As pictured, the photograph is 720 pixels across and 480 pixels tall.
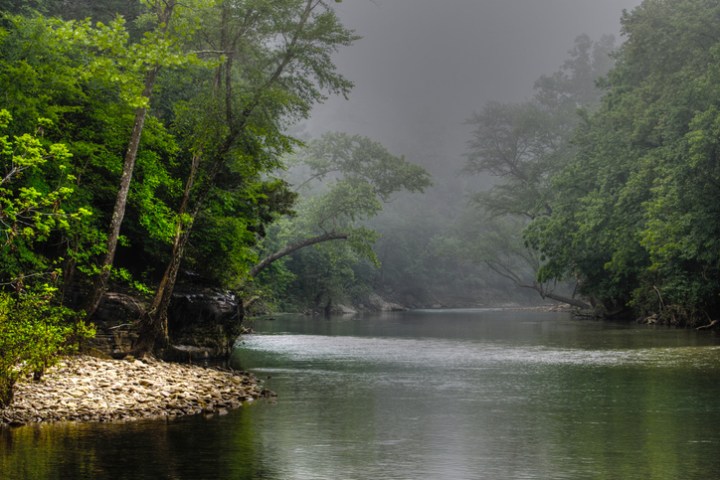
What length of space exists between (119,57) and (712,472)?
16.7m

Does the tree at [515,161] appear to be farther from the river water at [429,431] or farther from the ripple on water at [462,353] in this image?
the river water at [429,431]

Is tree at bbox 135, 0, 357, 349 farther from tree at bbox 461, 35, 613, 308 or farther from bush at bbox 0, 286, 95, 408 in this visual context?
tree at bbox 461, 35, 613, 308

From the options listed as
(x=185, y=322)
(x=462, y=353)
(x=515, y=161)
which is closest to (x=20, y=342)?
(x=185, y=322)

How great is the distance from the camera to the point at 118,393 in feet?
53.3

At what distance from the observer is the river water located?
10.9 metres

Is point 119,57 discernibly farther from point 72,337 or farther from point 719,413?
point 719,413

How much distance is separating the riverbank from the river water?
762 mm

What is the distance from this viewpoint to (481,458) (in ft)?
38.6

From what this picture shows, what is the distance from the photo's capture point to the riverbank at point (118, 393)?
14.6 meters

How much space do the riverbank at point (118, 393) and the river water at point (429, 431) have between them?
76cm

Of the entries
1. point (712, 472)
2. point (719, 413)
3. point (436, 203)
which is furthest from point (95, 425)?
point (436, 203)

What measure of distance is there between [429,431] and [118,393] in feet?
21.7

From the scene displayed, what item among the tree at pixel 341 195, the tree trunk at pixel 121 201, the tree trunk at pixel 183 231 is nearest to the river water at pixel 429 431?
the tree trunk at pixel 183 231

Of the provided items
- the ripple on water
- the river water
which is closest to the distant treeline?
the ripple on water
